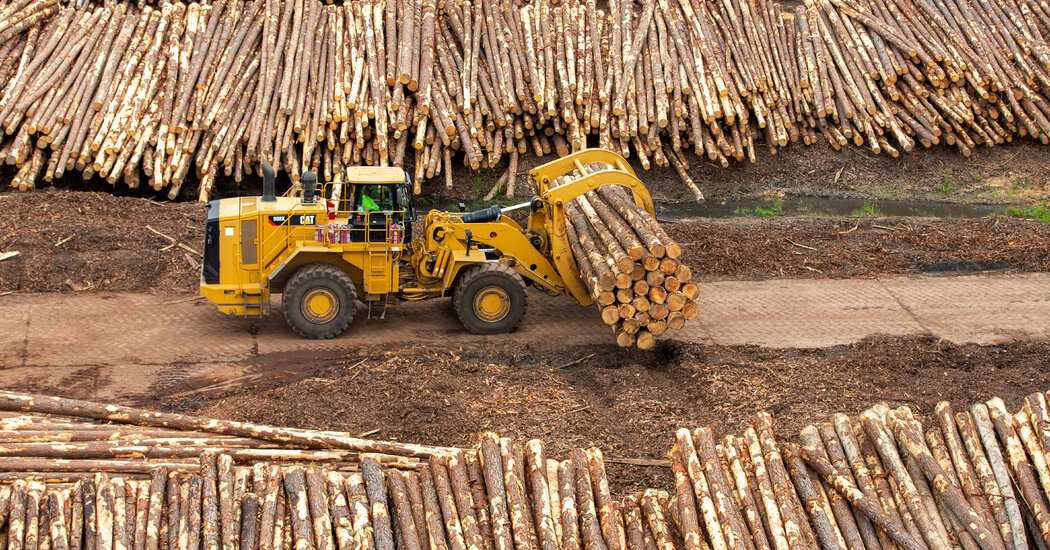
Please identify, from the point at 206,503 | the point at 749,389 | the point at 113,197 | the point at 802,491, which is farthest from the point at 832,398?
the point at 113,197

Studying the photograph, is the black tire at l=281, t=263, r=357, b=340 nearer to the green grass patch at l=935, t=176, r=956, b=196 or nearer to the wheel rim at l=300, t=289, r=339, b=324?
the wheel rim at l=300, t=289, r=339, b=324

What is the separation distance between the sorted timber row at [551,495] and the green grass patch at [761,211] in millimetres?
12923

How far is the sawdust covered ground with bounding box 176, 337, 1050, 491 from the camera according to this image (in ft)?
39.4

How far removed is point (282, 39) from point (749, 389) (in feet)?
44.4

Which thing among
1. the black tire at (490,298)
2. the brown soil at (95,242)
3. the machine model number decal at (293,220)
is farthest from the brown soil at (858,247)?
the brown soil at (95,242)

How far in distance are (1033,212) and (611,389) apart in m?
13.6

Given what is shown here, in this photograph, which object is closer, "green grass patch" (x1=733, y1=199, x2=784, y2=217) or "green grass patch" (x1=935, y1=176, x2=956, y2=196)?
"green grass patch" (x1=733, y1=199, x2=784, y2=217)

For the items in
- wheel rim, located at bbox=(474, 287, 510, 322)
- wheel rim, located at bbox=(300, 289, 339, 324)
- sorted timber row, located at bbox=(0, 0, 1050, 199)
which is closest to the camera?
wheel rim, located at bbox=(300, 289, 339, 324)

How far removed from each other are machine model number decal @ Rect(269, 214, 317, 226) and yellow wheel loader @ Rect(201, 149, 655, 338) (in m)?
0.01

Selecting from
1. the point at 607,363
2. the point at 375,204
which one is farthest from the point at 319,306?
the point at 607,363

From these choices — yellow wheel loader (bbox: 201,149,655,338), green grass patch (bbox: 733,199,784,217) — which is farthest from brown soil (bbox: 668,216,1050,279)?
yellow wheel loader (bbox: 201,149,655,338)

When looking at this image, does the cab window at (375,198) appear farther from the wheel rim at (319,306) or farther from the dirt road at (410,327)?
the dirt road at (410,327)

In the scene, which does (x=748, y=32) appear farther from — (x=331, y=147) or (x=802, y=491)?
(x=802, y=491)

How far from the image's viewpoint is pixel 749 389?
43.8ft
